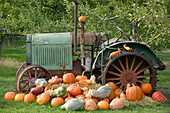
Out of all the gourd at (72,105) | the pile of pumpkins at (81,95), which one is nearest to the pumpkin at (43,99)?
the pile of pumpkins at (81,95)

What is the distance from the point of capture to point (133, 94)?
5.39 meters

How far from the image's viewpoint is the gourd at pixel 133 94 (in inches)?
213

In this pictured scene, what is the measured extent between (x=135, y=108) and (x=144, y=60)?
126 cm

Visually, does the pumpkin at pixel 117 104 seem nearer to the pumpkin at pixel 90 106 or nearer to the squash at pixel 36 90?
the pumpkin at pixel 90 106

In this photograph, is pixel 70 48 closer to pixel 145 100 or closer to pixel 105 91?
pixel 105 91

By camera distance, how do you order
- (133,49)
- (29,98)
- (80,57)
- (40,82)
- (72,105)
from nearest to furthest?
(72,105) < (29,98) < (40,82) < (133,49) < (80,57)

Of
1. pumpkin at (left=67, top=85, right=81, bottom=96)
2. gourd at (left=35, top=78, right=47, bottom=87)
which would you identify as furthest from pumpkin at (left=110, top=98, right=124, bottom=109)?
gourd at (left=35, top=78, right=47, bottom=87)

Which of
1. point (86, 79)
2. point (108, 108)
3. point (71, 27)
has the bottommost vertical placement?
point (108, 108)

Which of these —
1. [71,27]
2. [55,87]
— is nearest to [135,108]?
[55,87]

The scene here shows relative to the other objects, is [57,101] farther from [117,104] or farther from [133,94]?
[133,94]

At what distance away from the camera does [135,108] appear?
A: 16.5 ft

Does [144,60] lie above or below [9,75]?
above

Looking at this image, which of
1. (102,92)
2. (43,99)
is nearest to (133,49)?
(102,92)

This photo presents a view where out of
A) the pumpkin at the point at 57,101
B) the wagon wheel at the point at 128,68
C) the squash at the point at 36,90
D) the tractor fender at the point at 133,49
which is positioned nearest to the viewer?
the pumpkin at the point at 57,101
